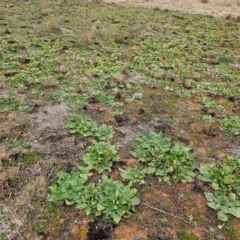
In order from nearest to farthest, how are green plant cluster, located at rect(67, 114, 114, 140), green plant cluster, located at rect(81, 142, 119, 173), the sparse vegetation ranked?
the sparse vegetation
green plant cluster, located at rect(81, 142, 119, 173)
green plant cluster, located at rect(67, 114, 114, 140)

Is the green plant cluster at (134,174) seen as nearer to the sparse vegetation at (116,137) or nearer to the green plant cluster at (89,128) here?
the sparse vegetation at (116,137)

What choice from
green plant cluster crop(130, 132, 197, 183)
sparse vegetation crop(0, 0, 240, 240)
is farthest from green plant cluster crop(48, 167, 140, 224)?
green plant cluster crop(130, 132, 197, 183)

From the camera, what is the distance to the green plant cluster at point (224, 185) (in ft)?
10.9

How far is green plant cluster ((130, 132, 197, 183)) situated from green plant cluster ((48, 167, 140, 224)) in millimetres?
564

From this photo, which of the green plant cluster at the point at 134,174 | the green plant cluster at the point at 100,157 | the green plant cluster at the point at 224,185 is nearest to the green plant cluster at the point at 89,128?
the green plant cluster at the point at 100,157

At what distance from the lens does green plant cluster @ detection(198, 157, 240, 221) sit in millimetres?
3309

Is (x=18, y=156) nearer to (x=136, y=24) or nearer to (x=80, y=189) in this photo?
(x=80, y=189)

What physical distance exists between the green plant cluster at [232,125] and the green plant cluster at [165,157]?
99 centimetres

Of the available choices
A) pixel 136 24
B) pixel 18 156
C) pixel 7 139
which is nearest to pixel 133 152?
pixel 18 156

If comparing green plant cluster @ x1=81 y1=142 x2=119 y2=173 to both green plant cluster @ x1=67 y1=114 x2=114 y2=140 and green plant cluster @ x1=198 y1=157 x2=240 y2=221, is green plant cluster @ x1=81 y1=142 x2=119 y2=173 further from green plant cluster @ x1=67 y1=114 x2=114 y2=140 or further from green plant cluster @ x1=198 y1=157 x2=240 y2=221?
green plant cluster @ x1=198 y1=157 x2=240 y2=221

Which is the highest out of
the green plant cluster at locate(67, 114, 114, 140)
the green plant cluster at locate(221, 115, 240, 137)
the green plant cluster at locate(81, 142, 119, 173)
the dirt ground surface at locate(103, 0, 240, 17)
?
the green plant cluster at locate(81, 142, 119, 173)

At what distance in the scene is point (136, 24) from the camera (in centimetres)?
1122

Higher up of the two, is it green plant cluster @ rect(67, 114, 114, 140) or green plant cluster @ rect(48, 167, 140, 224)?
green plant cluster @ rect(48, 167, 140, 224)

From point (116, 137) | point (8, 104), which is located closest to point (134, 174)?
point (116, 137)
